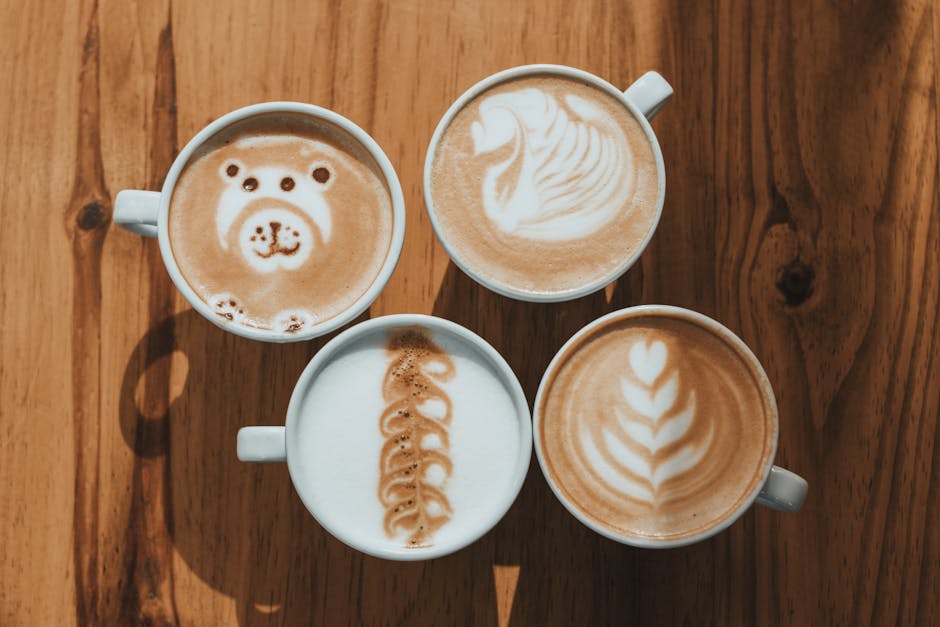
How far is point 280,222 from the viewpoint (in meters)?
0.95

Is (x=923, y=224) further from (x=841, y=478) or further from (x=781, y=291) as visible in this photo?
(x=841, y=478)

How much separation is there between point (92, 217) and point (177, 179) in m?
0.21

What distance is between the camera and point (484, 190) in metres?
0.95

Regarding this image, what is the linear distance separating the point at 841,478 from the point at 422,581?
57 centimetres

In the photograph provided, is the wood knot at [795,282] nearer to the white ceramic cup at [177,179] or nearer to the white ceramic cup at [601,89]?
the white ceramic cup at [601,89]

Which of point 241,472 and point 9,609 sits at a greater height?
point 241,472

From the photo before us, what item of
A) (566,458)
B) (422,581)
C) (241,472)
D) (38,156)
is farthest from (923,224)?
(38,156)

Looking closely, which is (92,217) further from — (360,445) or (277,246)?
(360,445)

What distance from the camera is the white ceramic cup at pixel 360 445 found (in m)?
0.90

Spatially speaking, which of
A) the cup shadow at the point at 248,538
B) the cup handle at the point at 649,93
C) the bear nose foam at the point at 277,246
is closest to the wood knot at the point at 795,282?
the cup handle at the point at 649,93

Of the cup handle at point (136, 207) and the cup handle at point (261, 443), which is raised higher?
the cup handle at point (136, 207)

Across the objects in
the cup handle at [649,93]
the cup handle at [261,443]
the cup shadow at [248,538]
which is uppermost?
the cup handle at [649,93]

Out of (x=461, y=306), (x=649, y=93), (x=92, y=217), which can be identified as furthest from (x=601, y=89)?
(x=92, y=217)

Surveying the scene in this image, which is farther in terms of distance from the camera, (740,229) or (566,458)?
(740,229)
